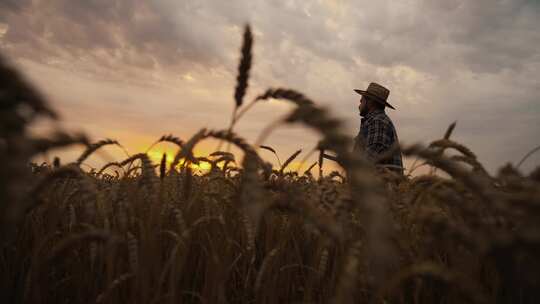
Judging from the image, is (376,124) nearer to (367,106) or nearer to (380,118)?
(380,118)

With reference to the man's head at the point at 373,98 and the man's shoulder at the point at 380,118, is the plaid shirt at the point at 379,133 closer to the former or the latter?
the man's shoulder at the point at 380,118

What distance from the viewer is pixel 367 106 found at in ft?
32.8

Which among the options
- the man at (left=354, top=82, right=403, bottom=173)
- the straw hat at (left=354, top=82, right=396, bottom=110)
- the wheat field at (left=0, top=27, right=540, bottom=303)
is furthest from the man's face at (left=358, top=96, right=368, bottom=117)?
the wheat field at (left=0, top=27, right=540, bottom=303)

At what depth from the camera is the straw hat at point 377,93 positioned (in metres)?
9.63

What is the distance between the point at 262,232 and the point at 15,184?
2.01m

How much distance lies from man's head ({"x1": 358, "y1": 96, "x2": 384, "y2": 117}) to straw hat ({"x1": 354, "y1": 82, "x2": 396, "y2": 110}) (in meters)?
0.14

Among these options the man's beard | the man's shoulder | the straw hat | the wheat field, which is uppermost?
the straw hat

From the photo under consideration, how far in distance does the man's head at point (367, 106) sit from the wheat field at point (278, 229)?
701 centimetres

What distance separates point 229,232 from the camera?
2357 millimetres

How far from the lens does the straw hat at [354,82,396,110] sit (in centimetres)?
963

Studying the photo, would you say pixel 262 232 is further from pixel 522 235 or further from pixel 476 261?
pixel 522 235

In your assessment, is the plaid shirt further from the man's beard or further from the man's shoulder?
the man's beard

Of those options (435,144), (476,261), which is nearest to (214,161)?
(435,144)

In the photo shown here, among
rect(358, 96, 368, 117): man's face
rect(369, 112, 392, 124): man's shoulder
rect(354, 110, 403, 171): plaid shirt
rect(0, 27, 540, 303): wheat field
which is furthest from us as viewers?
rect(358, 96, 368, 117): man's face
